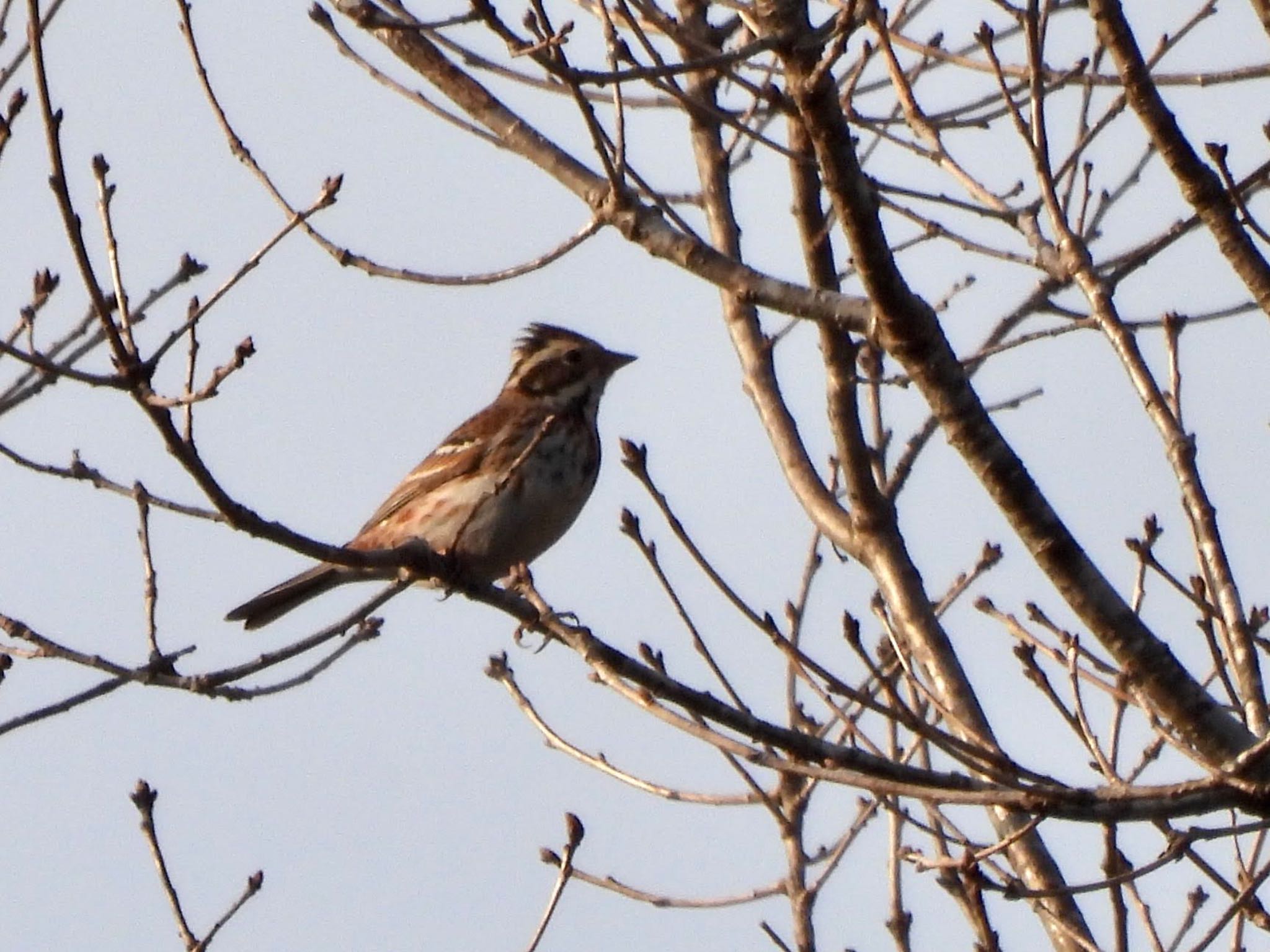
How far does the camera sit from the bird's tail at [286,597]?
879cm

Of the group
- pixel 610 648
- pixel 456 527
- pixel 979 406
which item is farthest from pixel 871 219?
pixel 456 527

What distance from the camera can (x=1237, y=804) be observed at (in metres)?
4.47

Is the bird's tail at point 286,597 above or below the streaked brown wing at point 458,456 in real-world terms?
below

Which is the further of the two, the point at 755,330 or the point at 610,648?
the point at 755,330

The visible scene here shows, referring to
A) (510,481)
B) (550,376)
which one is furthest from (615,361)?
(510,481)

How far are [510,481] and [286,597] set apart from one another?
1.78 metres

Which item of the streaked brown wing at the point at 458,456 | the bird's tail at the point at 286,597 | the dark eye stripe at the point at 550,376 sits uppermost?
the dark eye stripe at the point at 550,376

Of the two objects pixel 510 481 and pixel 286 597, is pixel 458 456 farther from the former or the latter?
pixel 510 481

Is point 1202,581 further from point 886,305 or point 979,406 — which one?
point 886,305

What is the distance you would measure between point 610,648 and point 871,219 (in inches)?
45.3

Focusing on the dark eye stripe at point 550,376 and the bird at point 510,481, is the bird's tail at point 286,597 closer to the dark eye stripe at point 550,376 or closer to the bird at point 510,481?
the bird at point 510,481

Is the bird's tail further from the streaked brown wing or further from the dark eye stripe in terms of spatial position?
the dark eye stripe

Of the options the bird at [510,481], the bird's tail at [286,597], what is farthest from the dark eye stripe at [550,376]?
the bird's tail at [286,597]

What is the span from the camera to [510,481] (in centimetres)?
750
